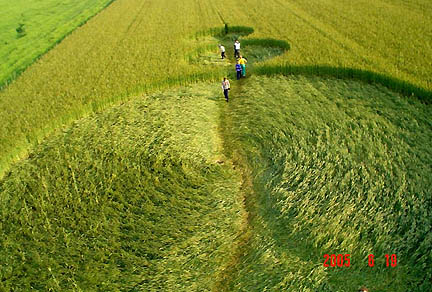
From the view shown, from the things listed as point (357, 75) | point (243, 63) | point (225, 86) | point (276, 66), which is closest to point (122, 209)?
point (225, 86)

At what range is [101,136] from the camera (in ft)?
39.1

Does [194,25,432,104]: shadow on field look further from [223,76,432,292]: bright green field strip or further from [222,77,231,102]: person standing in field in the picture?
[222,77,231,102]: person standing in field

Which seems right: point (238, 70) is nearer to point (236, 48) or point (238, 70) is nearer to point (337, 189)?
point (236, 48)

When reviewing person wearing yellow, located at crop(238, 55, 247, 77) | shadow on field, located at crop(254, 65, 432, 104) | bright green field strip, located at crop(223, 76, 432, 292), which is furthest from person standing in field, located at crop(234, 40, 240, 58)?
bright green field strip, located at crop(223, 76, 432, 292)

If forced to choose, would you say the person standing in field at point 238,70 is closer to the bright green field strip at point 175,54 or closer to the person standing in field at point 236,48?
the bright green field strip at point 175,54

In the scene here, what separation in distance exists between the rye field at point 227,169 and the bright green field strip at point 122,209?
4 centimetres

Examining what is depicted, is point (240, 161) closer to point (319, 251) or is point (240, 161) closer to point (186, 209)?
point (186, 209)

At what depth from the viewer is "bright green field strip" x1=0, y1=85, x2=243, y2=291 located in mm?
6871

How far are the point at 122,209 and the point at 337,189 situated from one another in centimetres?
568

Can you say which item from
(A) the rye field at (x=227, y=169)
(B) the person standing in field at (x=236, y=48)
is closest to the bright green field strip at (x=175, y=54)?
(A) the rye field at (x=227, y=169)

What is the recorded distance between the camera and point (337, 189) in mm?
8086

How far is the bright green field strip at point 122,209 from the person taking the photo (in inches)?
271

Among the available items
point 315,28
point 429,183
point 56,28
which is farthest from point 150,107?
point 56,28

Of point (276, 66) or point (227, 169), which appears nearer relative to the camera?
point (227, 169)
